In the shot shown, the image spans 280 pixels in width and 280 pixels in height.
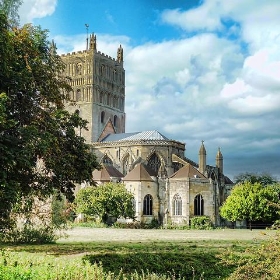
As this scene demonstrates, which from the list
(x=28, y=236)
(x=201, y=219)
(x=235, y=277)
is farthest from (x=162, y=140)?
(x=235, y=277)

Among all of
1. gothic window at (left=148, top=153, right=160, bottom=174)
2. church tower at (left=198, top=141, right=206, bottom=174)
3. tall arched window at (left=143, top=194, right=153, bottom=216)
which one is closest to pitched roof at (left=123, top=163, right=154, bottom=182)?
tall arched window at (left=143, top=194, right=153, bottom=216)

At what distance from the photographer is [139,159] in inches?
2923

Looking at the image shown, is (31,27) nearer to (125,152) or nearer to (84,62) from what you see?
(125,152)

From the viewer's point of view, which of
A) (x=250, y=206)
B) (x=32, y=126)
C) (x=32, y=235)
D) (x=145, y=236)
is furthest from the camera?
(x=250, y=206)

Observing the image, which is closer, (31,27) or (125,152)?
(31,27)

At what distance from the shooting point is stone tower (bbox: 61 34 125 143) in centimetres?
9050

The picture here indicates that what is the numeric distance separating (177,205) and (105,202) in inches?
411

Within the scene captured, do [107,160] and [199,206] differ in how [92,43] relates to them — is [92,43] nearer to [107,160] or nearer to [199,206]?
[107,160]

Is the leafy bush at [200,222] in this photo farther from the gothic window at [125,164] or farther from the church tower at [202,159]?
the gothic window at [125,164]

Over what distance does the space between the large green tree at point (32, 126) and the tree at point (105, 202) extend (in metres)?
34.4

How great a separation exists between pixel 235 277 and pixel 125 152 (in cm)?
6684

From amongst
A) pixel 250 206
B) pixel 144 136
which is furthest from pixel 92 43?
pixel 250 206

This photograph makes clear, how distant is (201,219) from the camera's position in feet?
203

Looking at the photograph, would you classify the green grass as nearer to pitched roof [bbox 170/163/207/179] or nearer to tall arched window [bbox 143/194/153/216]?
tall arched window [bbox 143/194/153/216]
